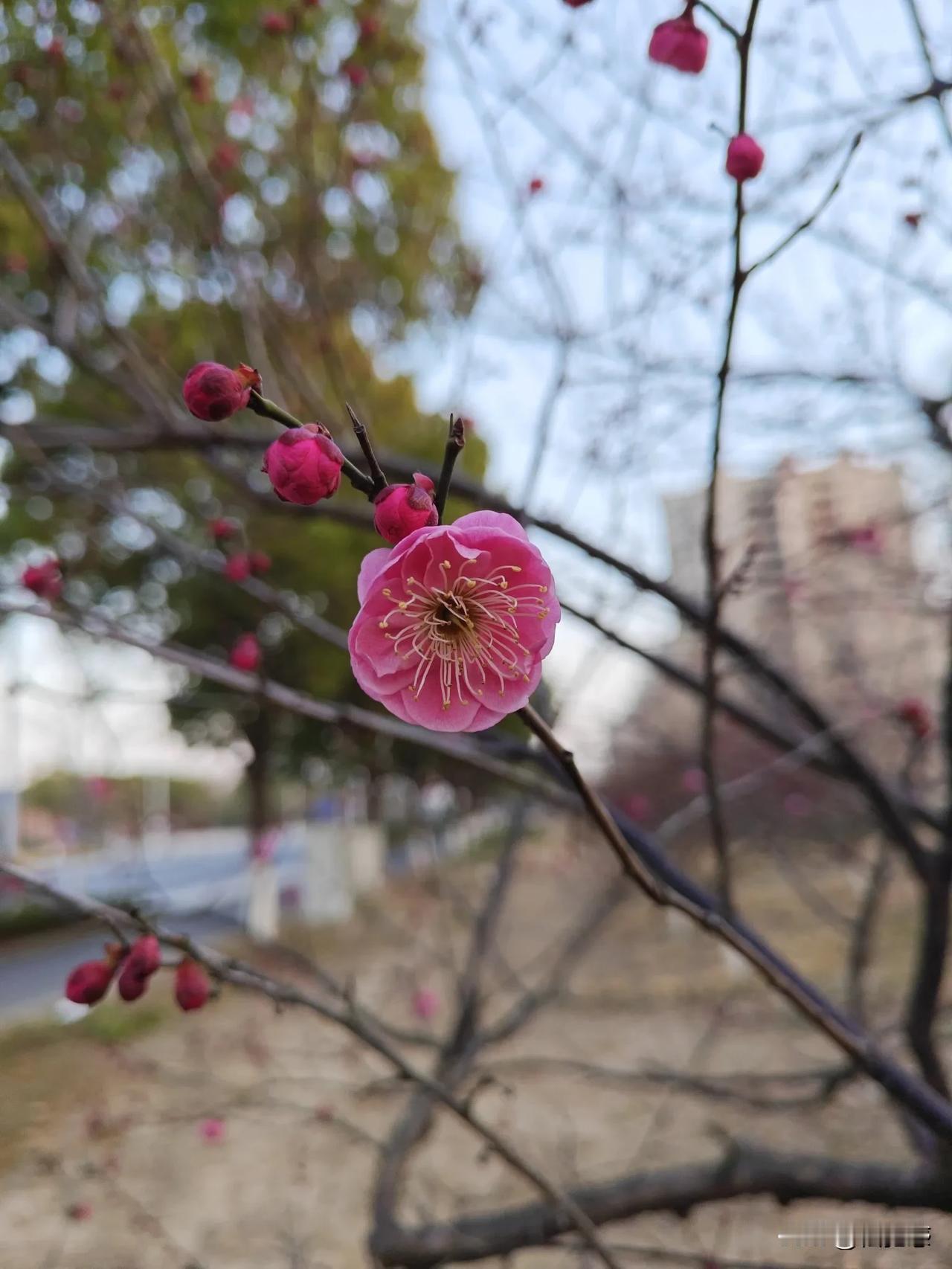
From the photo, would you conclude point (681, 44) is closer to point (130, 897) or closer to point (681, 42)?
point (681, 42)

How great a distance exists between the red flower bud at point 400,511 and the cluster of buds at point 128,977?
631 millimetres

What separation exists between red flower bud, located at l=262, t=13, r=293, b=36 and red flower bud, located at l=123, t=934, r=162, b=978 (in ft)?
7.77

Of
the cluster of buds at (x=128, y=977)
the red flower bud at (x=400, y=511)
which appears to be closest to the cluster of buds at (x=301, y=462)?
the red flower bud at (x=400, y=511)

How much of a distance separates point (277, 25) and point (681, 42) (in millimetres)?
1653

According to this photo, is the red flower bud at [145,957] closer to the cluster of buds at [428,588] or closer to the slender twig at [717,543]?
the cluster of buds at [428,588]

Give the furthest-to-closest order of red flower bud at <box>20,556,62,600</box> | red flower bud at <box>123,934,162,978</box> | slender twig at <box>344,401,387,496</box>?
red flower bud at <box>20,556,62,600</box>
red flower bud at <box>123,934,162,978</box>
slender twig at <box>344,401,387,496</box>

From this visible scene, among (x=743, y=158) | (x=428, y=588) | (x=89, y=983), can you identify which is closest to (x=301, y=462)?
(x=428, y=588)

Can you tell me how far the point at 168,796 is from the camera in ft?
77.8

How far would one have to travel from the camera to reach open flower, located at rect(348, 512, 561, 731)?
2.24 ft

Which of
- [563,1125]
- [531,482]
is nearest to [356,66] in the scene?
[531,482]

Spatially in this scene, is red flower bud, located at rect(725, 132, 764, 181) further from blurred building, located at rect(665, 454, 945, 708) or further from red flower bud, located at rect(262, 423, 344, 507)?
red flower bud, located at rect(262, 423, 344, 507)

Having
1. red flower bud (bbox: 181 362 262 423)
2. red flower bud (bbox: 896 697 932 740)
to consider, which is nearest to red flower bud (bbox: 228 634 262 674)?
red flower bud (bbox: 181 362 262 423)

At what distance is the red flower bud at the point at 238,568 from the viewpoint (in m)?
1.88

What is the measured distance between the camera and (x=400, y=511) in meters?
0.58
